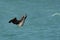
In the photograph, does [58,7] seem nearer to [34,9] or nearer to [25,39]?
[34,9]

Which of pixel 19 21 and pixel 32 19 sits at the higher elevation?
pixel 32 19

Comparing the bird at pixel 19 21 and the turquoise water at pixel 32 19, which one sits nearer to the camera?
the bird at pixel 19 21

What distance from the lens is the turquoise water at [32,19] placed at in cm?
3091

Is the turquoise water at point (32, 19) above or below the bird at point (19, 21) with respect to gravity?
above

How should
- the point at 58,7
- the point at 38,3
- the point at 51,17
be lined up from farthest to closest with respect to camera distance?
1. the point at 38,3
2. the point at 58,7
3. the point at 51,17

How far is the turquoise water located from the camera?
3091 centimetres

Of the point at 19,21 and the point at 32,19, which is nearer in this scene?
the point at 19,21

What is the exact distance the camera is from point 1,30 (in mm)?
33125

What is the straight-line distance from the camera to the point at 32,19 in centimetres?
3581

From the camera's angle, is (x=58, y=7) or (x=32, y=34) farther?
(x=58, y=7)

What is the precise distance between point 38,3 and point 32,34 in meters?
13.5

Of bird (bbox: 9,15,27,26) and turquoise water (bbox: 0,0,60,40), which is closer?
bird (bbox: 9,15,27,26)

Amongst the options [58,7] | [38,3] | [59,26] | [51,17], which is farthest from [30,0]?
[59,26]

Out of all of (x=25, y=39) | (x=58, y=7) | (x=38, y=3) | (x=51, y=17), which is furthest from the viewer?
(x=38, y=3)
